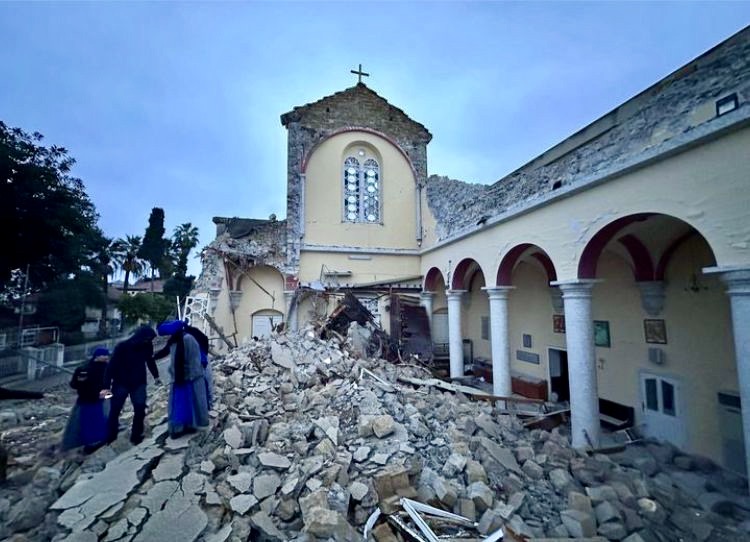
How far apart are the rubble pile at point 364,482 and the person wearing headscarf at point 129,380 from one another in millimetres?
371

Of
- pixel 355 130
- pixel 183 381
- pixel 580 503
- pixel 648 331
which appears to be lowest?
pixel 580 503

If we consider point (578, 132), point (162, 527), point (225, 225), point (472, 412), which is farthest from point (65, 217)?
point (578, 132)

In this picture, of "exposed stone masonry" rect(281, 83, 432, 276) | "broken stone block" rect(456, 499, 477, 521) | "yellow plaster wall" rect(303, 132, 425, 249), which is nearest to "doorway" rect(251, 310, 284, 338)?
"exposed stone masonry" rect(281, 83, 432, 276)

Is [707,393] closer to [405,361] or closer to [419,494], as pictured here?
[419,494]

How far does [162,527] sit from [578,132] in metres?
11.8

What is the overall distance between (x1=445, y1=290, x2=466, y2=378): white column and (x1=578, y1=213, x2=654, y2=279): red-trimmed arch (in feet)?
15.1

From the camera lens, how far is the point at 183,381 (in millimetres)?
4488

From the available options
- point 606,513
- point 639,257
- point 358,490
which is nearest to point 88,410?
point 358,490

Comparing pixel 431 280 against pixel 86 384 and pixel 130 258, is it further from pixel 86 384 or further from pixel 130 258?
pixel 130 258

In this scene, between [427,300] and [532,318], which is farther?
[427,300]

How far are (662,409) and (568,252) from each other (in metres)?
3.92

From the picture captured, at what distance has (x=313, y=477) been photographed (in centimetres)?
395

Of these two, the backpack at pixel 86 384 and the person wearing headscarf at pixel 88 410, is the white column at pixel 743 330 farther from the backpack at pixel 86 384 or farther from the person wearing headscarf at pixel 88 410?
the backpack at pixel 86 384

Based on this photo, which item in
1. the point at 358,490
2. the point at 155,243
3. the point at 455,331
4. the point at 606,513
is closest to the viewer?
the point at 358,490
